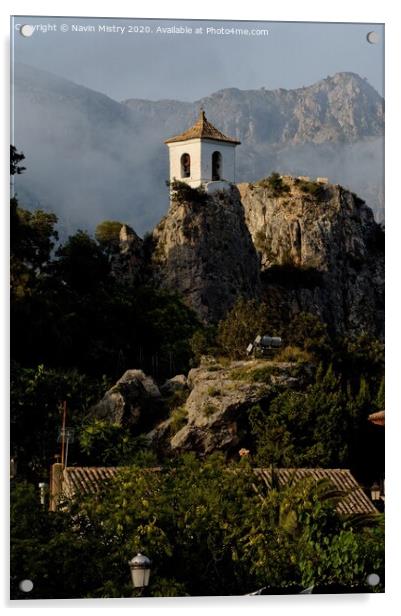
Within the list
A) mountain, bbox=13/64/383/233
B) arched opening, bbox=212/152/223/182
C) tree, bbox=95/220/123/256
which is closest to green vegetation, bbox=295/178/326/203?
arched opening, bbox=212/152/223/182

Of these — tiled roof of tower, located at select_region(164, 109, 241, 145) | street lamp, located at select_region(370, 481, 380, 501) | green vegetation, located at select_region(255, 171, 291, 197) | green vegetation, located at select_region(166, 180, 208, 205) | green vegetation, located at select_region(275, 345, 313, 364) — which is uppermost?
tiled roof of tower, located at select_region(164, 109, 241, 145)

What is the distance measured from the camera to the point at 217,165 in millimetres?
13055

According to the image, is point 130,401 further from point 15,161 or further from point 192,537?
point 15,161

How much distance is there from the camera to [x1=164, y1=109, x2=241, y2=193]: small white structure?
1227 centimetres

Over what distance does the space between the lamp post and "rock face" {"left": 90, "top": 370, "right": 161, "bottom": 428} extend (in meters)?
1.91

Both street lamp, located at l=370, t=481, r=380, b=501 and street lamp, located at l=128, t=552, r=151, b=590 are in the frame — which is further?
street lamp, located at l=370, t=481, r=380, b=501

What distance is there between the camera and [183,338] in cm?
1271

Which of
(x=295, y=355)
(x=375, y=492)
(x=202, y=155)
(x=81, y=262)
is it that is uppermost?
(x=202, y=155)

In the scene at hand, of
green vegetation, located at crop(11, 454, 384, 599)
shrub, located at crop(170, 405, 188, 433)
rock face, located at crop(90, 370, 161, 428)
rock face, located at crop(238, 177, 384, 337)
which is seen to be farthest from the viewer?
shrub, located at crop(170, 405, 188, 433)

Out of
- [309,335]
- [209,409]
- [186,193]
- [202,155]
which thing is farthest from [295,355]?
[202,155]

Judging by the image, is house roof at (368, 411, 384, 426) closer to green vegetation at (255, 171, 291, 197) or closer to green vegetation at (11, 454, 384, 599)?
green vegetation at (11, 454, 384, 599)

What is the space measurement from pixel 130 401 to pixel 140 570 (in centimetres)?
210

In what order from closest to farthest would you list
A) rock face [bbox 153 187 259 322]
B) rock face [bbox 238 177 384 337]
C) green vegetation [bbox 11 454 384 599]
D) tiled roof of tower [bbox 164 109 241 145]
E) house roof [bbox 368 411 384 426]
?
green vegetation [bbox 11 454 384 599] → house roof [bbox 368 411 384 426] → tiled roof of tower [bbox 164 109 241 145] → rock face [bbox 238 177 384 337] → rock face [bbox 153 187 259 322]

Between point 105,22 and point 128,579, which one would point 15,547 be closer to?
point 128,579
